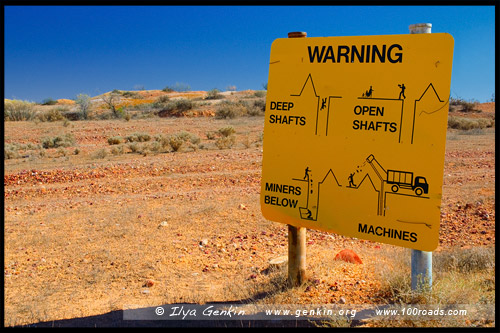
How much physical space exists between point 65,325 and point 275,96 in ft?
8.80

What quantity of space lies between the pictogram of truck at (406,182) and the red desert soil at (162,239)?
47.3 inches

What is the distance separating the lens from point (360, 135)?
3279 mm

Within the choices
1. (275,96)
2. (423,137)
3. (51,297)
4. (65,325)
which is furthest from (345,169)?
(51,297)

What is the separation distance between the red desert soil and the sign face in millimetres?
936

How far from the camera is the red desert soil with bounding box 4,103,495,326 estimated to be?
13.7 feet

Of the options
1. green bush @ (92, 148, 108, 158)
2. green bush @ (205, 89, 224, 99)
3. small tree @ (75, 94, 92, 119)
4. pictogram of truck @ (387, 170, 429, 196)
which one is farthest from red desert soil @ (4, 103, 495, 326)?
green bush @ (205, 89, 224, 99)

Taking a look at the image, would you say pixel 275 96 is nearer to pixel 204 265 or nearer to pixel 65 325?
pixel 204 265

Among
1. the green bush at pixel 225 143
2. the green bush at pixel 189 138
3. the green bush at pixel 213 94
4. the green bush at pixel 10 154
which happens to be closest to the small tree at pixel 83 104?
the green bush at pixel 213 94

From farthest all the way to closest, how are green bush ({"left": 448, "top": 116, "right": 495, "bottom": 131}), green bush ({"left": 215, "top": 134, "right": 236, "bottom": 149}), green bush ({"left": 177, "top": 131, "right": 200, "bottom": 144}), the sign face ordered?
green bush ({"left": 448, "top": 116, "right": 495, "bottom": 131}) → green bush ({"left": 177, "top": 131, "right": 200, "bottom": 144}) → green bush ({"left": 215, "top": 134, "right": 236, "bottom": 149}) → the sign face

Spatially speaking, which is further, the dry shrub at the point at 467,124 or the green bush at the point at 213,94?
the green bush at the point at 213,94

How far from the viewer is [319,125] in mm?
3463

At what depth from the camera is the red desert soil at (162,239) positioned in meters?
4.19

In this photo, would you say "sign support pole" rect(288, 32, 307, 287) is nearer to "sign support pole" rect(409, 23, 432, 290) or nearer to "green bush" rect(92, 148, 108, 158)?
"sign support pole" rect(409, 23, 432, 290)

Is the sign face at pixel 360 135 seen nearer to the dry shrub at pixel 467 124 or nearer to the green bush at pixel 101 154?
the green bush at pixel 101 154
